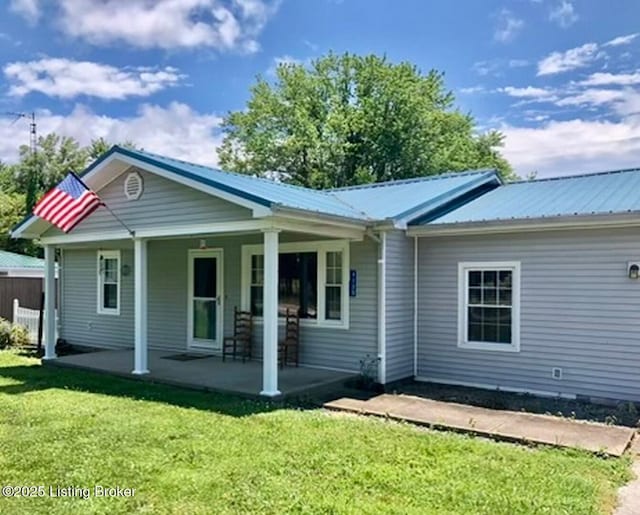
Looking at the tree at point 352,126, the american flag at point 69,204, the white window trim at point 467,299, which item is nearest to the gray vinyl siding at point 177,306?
the white window trim at point 467,299

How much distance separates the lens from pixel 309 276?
9969 mm

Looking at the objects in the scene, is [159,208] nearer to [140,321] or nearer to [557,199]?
[140,321]

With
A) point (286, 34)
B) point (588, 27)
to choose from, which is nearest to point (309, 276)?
point (588, 27)

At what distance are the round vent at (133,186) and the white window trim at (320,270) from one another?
7.48ft

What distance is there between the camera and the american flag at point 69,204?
9109mm

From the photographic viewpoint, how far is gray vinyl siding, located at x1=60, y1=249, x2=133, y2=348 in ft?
42.8

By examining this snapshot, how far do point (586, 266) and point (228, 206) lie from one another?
5.12 meters

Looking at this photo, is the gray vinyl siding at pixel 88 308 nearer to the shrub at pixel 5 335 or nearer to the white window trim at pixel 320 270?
the shrub at pixel 5 335

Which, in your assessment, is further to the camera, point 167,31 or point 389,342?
point 167,31

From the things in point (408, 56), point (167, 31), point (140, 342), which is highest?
point (408, 56)

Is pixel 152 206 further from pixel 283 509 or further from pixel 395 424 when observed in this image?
pixel 283 509

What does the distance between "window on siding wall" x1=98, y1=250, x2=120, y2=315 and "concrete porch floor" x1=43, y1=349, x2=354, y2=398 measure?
1.87 metres

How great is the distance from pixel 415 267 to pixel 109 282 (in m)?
7.79

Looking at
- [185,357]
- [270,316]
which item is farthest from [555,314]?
[185,357]
